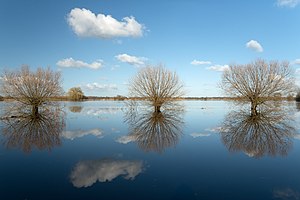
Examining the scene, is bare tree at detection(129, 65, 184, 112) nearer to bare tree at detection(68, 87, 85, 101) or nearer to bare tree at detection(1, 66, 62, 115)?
bare tree at detection(1, 66, 62, 115)

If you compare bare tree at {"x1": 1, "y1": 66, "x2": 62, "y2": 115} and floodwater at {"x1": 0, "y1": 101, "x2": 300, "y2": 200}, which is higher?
bare tree at {"x1": 1, "y1": 66, "x2": 62, "y2": 115}

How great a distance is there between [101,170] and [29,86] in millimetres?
22085

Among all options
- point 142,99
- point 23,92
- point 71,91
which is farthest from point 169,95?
point 71,91

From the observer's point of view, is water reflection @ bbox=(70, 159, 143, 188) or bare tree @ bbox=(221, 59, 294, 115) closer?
water reflection @ bbox=(70, 159, 143, 188)

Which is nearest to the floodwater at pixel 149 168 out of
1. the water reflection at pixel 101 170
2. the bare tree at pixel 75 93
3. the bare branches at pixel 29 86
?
the water reflection at pixel 101 170

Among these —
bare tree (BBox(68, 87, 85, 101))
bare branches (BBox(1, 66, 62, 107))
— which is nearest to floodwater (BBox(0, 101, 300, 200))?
bare branches (BBox(1, 66, 62, 107))

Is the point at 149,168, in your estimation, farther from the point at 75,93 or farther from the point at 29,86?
the point at 75,93

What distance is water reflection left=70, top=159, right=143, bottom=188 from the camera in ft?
19.0

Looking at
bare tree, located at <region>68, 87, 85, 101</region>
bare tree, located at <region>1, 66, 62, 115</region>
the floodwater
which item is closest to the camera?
the floodwater

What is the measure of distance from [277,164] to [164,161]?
11.9ft

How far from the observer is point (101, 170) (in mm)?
6605

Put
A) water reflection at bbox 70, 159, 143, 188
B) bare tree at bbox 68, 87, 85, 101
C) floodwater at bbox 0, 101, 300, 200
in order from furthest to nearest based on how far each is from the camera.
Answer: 1. bare tree at bbox 68, 87, 85, 101
2. water reflection at bbox 70, 159, 143, 188
3. floodwater at bbox 0, 101, 300, 200

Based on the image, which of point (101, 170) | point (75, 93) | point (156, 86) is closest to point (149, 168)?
point (101, 170)

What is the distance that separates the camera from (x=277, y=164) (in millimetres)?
7379
